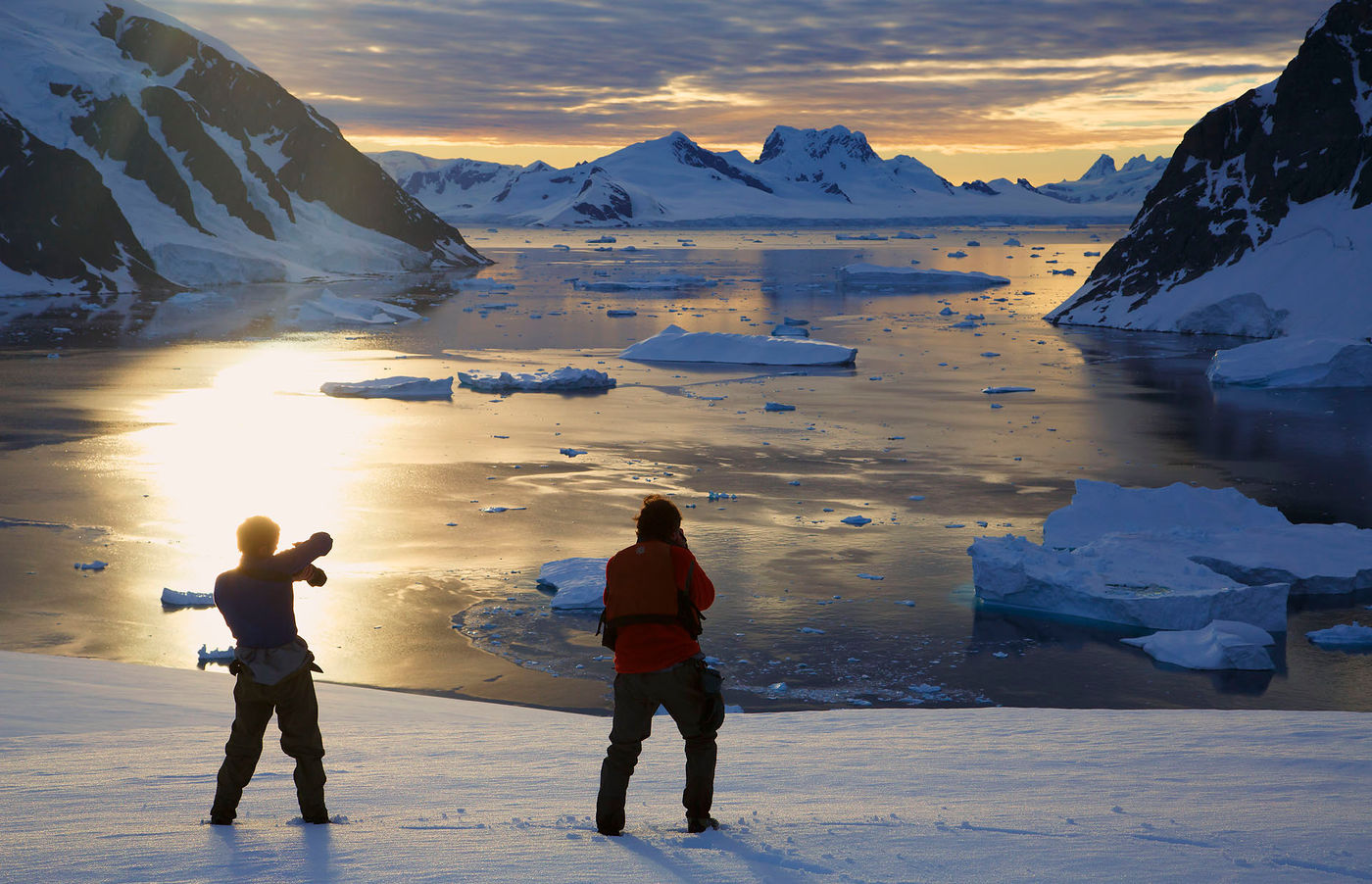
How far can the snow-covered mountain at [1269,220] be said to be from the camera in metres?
36.5

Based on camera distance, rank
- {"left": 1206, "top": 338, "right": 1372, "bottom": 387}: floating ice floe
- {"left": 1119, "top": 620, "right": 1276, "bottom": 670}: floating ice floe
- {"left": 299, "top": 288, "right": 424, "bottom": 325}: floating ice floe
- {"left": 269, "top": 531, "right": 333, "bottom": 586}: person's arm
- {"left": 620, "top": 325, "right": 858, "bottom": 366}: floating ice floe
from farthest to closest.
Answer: {"left": 299, "top": 288, "right": 424, "bottom": 325}: floating ice floe < {"left": 620, "top": 325, "right": 858, "bottom": 366}: floating ice floe < {"left": 1206, "top": 338, "right": 1372, "bottom": 387}: floating ice floe < {"left": 1119, "top": 620, "right": 1276, "bottom": 670}: floating ice floe < {"left": 269, "top": 531, "right": 333, "bottom": 586}: person's arm

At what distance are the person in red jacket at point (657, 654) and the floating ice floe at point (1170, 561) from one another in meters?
7.01

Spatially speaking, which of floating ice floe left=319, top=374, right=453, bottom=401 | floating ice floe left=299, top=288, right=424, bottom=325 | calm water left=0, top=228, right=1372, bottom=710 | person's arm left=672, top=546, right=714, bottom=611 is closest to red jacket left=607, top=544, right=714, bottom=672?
person's arm left=672, top=546, right=714, bottom=611

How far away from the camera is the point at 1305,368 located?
2733 centimetres

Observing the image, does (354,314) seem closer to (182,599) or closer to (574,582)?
(182,599)

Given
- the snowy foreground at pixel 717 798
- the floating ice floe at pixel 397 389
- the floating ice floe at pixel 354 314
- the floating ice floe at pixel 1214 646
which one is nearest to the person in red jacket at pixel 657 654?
the snowy foreground at pixel 717 798

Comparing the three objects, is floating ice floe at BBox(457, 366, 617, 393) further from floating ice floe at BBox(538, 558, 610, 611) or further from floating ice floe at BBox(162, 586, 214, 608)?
floating ice floe at BBox(162, 586, 214, 608)

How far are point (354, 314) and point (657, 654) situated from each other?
41901mm

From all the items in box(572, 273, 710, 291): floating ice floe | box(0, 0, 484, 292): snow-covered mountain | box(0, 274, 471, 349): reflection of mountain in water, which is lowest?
box(0, 274, 471, 349): reflection of mountain in water

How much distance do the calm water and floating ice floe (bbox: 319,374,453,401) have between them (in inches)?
22.9

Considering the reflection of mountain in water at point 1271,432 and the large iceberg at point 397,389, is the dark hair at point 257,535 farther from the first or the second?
the large iceberg at point 397,389

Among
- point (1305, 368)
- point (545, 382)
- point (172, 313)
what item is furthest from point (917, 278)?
point (545, 382)

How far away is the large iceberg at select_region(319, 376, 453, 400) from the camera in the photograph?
2495 cm

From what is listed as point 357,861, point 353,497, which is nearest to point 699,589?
point 357,861
